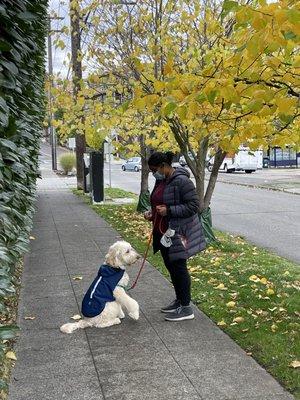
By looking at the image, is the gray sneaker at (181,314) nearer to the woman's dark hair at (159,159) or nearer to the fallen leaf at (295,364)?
the fallen leaf at (295,364)

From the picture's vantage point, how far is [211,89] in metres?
4.19

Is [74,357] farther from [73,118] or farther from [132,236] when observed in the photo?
[73,118]

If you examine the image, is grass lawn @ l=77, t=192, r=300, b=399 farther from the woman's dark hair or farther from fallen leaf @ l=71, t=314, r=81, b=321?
the woman's dark hair

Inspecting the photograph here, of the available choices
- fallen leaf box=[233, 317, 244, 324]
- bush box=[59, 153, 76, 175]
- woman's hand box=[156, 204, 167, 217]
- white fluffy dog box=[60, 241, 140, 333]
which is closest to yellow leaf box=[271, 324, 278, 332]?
fallen leaf box=[233, 317, 244, 324]

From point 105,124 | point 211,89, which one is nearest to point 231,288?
point 211,89

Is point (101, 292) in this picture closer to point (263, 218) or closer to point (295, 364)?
point (295, 364)

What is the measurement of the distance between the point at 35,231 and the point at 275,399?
933 cm

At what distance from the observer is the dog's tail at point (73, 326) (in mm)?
5336

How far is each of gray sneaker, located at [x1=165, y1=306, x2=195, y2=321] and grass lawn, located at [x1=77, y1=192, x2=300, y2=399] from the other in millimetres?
277

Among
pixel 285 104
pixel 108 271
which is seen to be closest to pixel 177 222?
pixel 108 271

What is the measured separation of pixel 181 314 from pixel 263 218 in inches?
432

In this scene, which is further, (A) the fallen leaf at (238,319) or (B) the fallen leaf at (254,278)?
(B) the fallen leaf at (254,278)

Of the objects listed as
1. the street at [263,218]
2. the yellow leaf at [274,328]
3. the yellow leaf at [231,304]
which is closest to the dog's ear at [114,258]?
the yellow leaf at [231,304]

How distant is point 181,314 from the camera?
5.74 metres
